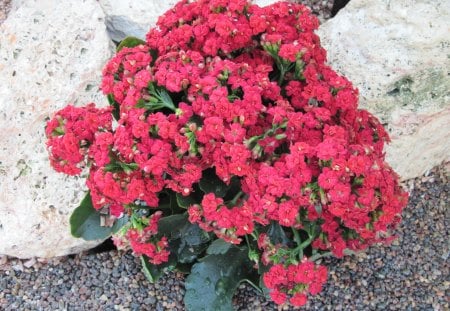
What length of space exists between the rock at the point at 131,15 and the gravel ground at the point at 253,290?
3.52 ft

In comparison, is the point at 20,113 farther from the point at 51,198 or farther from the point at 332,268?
the point at 332,268

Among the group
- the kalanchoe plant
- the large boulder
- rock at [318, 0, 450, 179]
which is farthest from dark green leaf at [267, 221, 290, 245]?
the large boulder

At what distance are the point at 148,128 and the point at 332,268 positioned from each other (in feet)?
3.56

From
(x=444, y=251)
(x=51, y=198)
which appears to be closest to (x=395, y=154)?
Answer: (x=444, y=251)

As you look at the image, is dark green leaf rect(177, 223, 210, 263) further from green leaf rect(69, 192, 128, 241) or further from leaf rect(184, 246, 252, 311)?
green leaf rect(69, 192, 128, 241)

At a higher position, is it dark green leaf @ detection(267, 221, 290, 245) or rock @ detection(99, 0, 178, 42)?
rock @ detection(99, 0, 178, 42)

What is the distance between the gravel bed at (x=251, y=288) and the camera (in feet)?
8.21

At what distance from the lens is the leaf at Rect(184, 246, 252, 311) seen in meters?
2.27

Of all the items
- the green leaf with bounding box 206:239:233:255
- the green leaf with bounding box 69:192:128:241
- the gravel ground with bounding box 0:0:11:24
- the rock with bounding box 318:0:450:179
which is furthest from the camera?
the gravel ground with bounding box 0:0:11:24

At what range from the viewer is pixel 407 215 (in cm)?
275

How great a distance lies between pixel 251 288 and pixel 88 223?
690mm

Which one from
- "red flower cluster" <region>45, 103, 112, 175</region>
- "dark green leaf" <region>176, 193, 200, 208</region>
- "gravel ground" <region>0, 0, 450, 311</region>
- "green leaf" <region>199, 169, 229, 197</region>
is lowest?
"gravel ground" <region>0, 0, 450, 311</region>

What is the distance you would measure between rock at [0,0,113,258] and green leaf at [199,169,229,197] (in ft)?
2.27

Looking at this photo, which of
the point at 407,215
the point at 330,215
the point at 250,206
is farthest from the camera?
the point at 407,215
